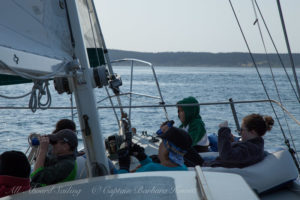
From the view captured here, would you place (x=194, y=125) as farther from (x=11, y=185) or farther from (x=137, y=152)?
(x=11, y=185)

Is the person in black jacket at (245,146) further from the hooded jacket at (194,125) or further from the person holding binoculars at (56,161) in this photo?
the person holding binoculars at (56,161)

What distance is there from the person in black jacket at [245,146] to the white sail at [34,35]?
4.09 feet

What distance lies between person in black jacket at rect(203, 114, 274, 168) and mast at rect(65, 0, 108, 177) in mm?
880

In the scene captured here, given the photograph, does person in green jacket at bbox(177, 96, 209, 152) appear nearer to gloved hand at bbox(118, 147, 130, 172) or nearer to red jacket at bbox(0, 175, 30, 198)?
gloved hand at bbox(118, 147, 130, 172)

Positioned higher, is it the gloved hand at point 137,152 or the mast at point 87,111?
the mast at point 87,111

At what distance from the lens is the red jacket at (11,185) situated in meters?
1.84

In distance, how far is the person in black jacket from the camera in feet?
8.53

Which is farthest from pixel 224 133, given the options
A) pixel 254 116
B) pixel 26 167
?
pixel 26 167

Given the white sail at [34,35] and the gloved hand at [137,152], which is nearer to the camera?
the white sail at [34,35]

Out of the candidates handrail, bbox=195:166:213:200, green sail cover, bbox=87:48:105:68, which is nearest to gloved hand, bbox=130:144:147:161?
handrail, bbox=195:166:213:200

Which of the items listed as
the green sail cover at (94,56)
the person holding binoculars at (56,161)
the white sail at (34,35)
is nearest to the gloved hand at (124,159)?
the person holding binoculars at (56,161)

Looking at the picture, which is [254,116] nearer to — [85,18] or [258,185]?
[258,185]

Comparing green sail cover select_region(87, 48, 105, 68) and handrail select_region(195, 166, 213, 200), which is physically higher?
green sail cover select_region(87, 48, 105, 68)

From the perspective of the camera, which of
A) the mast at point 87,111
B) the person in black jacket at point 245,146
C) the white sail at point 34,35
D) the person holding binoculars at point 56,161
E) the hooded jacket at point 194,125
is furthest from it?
the hooded jacket at point 194,125
